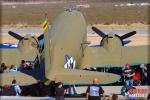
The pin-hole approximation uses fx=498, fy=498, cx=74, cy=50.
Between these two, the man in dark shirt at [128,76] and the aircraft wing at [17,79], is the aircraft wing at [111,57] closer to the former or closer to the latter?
the man in dark shirt at [128,76]

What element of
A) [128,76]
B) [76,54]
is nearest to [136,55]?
[76,54]

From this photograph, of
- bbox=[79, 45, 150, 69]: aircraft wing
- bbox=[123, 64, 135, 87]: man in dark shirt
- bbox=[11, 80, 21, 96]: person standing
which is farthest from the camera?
bbox=[79, 45, 150, 69]: aircraft wing

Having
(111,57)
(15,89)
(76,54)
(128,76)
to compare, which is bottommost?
(15,89)

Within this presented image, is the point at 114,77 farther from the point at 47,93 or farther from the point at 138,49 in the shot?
the point at 138,49

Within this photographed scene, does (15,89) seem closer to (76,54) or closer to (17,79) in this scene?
(17,79)

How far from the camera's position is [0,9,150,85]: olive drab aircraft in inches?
896

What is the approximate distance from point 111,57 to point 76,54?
335cm

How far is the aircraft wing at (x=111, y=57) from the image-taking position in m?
29.0

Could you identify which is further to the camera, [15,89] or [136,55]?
[136,55]

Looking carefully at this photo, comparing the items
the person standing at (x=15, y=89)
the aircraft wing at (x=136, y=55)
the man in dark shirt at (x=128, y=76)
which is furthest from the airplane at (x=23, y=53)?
the man in dark shirt at (x=128, y=76)

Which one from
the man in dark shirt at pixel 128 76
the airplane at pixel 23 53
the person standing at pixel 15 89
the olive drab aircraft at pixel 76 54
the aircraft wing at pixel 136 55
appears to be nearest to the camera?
the person standing at pixel 15 89

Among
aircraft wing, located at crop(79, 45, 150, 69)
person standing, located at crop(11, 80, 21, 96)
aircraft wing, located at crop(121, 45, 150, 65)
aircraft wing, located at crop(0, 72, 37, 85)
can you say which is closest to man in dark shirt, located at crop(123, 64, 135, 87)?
aircraft wing, located at crop(79, 45, 150, 69)

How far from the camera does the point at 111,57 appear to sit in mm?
29609

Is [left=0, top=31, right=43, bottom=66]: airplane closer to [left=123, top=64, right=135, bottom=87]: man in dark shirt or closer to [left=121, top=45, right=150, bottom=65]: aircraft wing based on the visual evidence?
[left=121, top=45, right=150, bottom=65]: aircraft wing
